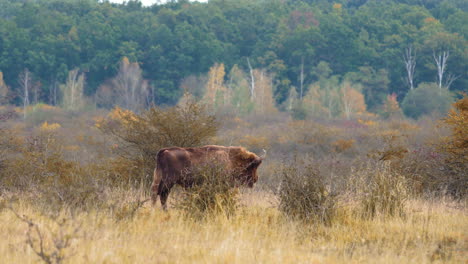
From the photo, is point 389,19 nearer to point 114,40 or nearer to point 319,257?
point 114,40

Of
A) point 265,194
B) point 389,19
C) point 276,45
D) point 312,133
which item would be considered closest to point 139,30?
point 276,45

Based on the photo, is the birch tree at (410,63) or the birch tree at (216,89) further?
the birch tree at (410,63)

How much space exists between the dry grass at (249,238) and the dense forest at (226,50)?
64.6m

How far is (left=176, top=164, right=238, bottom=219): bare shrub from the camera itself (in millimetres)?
9234

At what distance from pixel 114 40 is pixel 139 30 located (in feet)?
15.5

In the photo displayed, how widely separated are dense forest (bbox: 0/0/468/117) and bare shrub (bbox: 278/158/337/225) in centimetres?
6408

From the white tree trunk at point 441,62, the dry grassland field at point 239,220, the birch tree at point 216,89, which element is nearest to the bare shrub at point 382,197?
the dry grassland field at point 239,220

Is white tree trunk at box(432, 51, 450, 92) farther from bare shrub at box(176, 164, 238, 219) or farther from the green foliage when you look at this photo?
bare shrub at box(176, 164, 238, 219)

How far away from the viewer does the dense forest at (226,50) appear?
77.7 metres

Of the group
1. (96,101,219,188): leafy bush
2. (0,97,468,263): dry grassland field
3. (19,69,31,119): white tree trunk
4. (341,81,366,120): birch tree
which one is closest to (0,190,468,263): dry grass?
(0,97,468,263): dry grassland field

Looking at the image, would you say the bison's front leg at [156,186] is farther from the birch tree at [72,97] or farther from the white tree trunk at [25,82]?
the white tree trunk at [25,82]

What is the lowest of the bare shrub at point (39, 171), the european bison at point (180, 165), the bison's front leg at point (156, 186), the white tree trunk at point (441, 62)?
the bare shrub at point (39, 171)

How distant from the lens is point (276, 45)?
87.3 m

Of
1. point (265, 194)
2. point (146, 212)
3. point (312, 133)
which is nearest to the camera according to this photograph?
point (146, 212)
